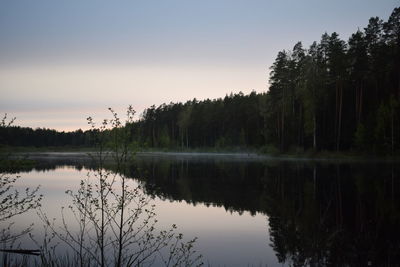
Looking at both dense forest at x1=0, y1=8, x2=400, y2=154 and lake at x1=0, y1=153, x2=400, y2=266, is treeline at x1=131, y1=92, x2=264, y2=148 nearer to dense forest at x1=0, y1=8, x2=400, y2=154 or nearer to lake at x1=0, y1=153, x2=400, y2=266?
dense forest at x1=0, y1=8, x2=400, y2=154

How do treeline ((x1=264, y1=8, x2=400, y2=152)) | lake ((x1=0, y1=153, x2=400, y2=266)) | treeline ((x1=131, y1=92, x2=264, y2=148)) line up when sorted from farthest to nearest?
treeline ((x1=131, y1=92, x2=264, y2=148)) → treeline ((x1=264, y1=8, x2=400, y2=152)) → lake ((x1=0, y1=153, x2=400, y2=266))

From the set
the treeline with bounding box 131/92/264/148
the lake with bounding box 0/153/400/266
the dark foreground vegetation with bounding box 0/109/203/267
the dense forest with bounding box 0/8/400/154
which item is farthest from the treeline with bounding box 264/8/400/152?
the dark foreground vegetation with bounding box 0/109/203/267

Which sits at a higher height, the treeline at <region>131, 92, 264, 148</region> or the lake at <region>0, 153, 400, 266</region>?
the treeline at <region>131, 92, 264, 148</region>

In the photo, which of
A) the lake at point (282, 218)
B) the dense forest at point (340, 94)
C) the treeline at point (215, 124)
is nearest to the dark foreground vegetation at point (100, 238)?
the lake at point (282, 218)

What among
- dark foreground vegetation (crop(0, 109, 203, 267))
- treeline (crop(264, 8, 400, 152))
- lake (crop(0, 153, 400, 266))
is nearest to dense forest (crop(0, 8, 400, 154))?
treeline (crop(264, 8, 400, 152))

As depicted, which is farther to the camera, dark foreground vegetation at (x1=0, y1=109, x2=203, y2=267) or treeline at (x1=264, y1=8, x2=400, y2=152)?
treeline at (x1=264, y1=8, x2=400, y2=152)

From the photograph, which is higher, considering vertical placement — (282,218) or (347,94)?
(347,94)

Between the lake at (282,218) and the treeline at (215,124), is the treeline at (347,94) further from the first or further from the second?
the treeline at (215,124)

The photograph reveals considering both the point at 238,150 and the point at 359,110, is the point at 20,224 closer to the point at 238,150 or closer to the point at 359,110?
the point at 359,110

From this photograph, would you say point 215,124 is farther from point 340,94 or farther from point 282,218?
point 282,218

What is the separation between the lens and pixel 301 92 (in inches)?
2431

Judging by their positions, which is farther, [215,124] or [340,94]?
[215,124]

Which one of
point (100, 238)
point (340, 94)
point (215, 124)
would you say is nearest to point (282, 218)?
point (100, 238)

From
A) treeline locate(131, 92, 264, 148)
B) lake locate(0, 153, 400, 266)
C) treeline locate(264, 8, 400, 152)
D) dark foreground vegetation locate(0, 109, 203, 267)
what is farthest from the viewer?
treeline locate(131, 92, 264, 148)
